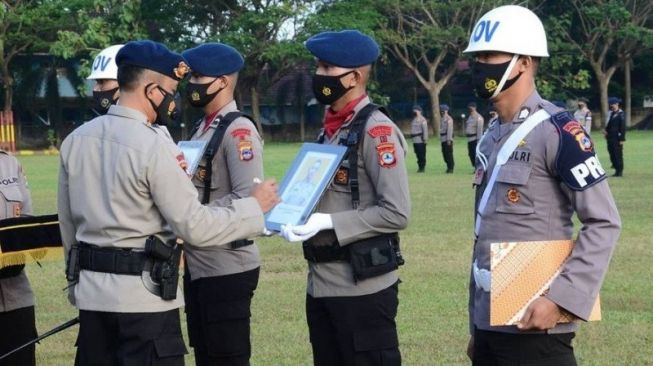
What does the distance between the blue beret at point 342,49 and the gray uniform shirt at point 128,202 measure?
100cm

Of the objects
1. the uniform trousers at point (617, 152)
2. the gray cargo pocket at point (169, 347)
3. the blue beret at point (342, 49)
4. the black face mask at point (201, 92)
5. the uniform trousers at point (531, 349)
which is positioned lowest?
the uniform trousers at point (617, 152)

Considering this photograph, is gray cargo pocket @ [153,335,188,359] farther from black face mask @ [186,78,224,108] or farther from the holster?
black face mask @ [186,78,224,108]

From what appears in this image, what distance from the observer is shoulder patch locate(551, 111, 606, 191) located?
3959 mm

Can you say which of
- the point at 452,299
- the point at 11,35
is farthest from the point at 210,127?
the point at 11,35

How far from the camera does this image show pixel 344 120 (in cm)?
530

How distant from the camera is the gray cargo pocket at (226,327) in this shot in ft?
19.7

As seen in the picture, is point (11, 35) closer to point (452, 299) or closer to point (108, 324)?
point (452, 299)

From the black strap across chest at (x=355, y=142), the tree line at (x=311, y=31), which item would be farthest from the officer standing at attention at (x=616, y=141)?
the tree line at (x=311, y=31)

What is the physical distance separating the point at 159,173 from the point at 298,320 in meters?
4.77

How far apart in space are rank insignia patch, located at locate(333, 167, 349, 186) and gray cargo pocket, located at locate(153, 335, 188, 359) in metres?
1.07

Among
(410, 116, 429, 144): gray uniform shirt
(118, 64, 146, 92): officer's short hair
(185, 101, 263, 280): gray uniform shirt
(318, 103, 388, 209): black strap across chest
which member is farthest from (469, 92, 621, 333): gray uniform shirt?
(410, 116, 429, 144): gray uniform shirt

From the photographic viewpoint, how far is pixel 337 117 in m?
5.36

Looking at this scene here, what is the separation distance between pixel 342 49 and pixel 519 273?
5.83 feet

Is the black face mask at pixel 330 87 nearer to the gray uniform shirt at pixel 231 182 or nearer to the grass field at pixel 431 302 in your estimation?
the gray uniform shirt at pixel 231 182
